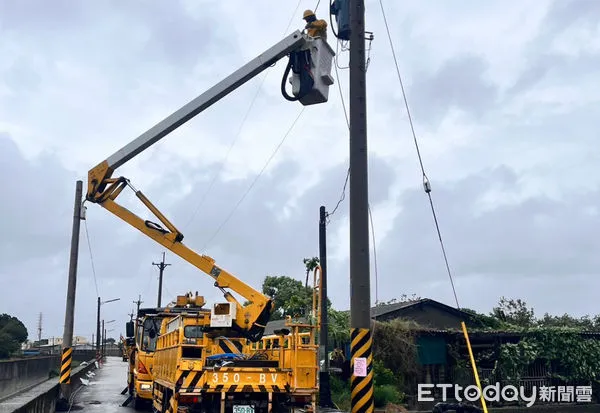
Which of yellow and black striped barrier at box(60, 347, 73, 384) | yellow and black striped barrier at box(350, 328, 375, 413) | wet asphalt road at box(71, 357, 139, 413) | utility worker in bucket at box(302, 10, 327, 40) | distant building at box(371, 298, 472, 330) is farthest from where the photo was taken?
distant building at box(371, 298, 472, 330)

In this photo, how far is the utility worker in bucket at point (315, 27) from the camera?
1369 cm

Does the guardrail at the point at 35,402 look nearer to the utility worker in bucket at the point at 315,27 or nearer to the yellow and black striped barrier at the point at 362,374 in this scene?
the yellow and black striped barrier at the point at 362,374

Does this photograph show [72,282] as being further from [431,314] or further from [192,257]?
[431,314]

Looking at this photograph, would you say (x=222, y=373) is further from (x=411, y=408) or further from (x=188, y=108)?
(x=411, y=408)

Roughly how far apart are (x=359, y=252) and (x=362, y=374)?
181cm

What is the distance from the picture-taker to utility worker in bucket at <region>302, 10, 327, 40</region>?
539 inches

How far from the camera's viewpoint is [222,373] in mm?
11453

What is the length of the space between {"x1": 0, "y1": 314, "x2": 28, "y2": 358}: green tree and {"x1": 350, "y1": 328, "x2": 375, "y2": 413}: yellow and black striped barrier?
55516 mm

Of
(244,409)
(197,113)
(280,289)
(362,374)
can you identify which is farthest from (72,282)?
(280,289)

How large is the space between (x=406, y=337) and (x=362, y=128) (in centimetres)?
1308

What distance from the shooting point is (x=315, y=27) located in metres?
13.7

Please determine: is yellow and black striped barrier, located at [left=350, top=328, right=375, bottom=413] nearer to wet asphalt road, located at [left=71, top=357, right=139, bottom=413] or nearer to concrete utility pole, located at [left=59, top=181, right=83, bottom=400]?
wet asphalt road, located at [left=71, top=357, right=139, bottom=413]

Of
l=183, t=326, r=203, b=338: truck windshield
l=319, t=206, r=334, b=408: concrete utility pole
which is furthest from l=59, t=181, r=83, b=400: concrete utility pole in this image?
l=183, t=326, r=203, b=338: truck windshield

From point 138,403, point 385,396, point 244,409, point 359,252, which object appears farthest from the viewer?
point 138,403
